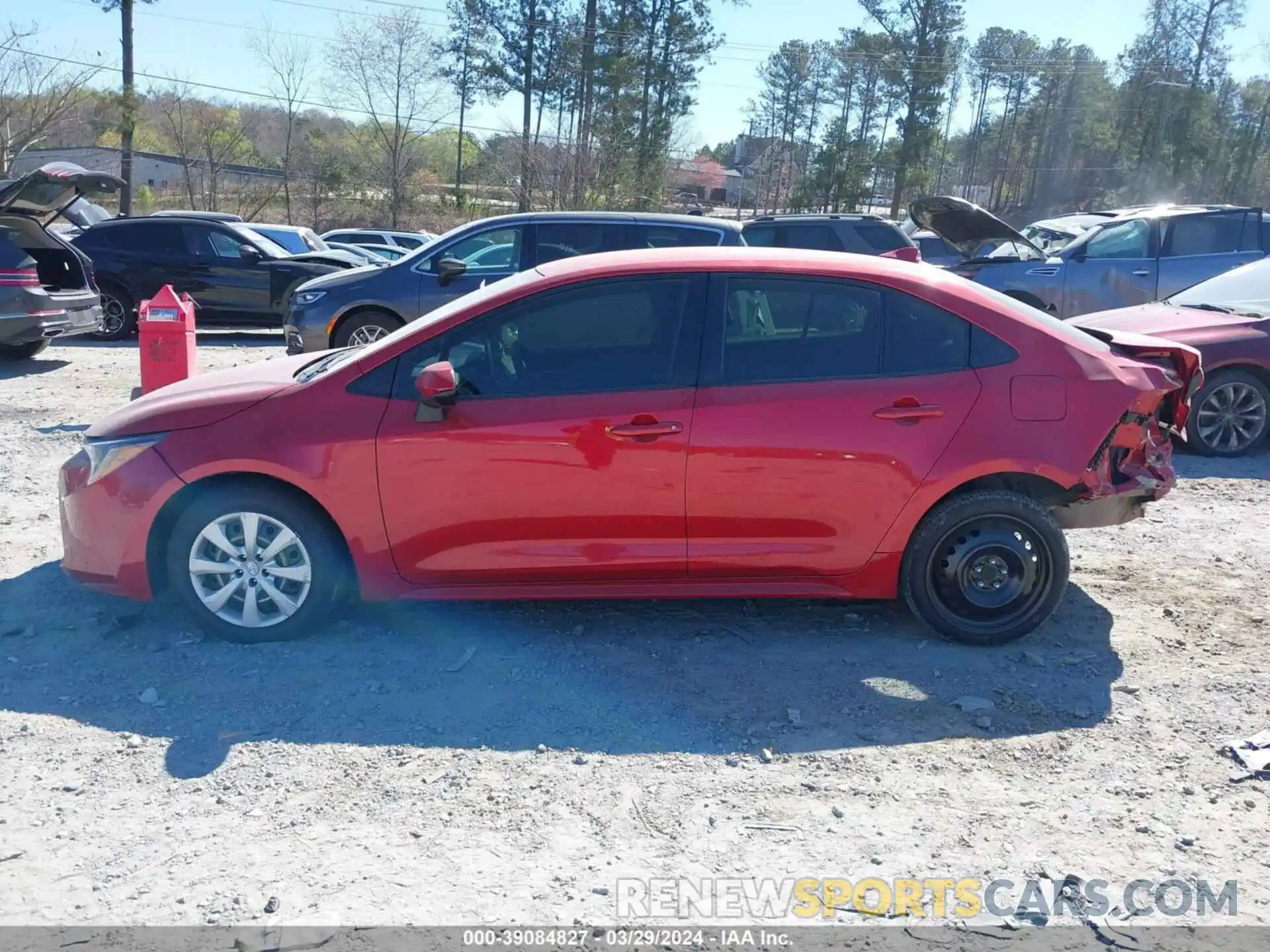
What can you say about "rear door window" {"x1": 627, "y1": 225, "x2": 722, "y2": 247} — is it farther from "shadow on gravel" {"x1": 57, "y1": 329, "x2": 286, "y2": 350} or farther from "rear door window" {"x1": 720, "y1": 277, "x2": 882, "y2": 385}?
"shadow on gravel" {"x1": 57, "y1": 329, "x2": 286, "y2": 350}

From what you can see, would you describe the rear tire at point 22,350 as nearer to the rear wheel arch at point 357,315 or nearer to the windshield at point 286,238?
the rear wheel arch at point 357,315

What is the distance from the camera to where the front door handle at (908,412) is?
4.43 metres

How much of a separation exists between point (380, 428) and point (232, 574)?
90 cm

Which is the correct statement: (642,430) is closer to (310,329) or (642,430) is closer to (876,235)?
(310,329)

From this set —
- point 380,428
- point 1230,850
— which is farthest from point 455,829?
point 1230,850

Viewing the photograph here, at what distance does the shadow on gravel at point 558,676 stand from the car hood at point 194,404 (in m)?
0.90

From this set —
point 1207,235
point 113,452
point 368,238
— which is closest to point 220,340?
point 368,238

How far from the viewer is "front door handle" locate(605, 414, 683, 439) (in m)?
4.38

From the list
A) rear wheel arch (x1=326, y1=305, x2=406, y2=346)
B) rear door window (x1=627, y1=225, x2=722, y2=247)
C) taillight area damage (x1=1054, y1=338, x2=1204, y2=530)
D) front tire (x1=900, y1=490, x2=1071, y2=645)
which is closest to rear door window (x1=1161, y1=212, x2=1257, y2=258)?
rear door window (x1=627, y1=225, x2=722, y2=247)

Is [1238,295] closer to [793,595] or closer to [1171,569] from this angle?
[1171,569]

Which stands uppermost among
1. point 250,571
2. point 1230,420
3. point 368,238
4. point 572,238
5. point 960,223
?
point 960,223

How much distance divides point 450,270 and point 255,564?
6.04 meters

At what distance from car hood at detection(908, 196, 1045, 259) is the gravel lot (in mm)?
4941

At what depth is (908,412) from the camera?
4.44 m
